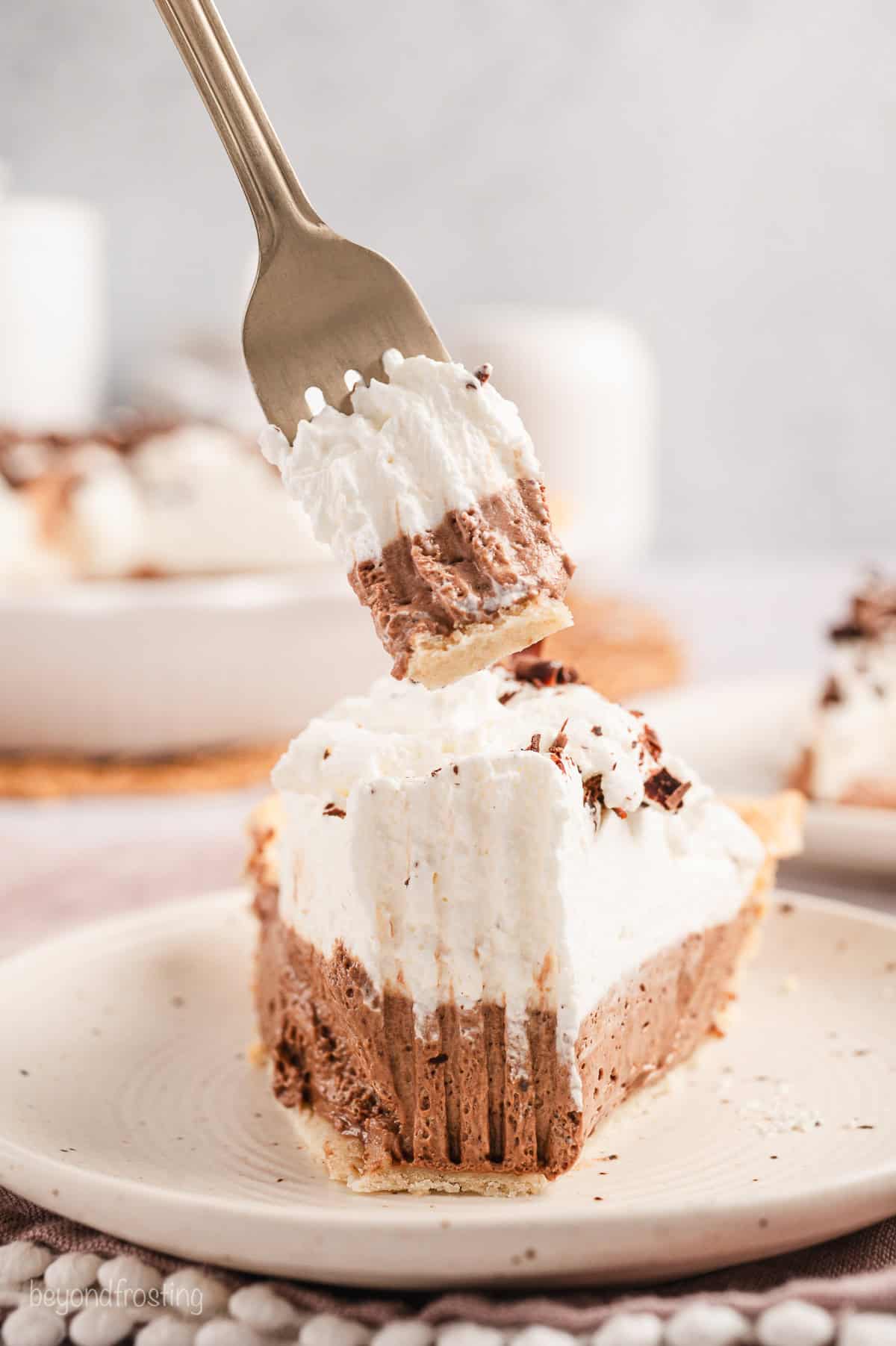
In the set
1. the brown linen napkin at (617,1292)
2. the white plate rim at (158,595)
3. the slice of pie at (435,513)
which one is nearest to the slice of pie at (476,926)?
the slice of pie at (435,513)

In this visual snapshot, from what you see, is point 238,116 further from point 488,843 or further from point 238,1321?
point 238,1321

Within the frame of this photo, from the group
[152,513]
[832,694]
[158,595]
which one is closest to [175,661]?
[158,595]

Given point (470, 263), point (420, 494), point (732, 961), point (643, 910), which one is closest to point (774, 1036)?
point (732, 961)

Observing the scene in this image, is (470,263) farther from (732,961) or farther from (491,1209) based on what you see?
(491,1209)

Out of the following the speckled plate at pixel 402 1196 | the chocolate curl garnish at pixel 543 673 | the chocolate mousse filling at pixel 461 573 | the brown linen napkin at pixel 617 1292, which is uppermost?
the chocolate mousse filling at pixel 461 573

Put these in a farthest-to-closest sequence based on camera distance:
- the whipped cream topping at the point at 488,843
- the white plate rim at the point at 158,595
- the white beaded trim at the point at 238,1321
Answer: the white plate rim at the point at 158,595
the whipped cream topping at the point at 488,843
the white beaded trim at the point at 238,1321

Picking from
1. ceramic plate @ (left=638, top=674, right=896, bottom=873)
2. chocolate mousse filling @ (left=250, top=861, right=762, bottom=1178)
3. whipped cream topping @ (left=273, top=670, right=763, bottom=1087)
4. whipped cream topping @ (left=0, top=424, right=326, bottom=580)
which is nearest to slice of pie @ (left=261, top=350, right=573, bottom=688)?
whipped cream topping @ (left=273, top=670, right=763, bottom=1087)

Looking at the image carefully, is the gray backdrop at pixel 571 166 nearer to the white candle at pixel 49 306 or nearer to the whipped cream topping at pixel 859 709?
the white candle at pixel 49 306
